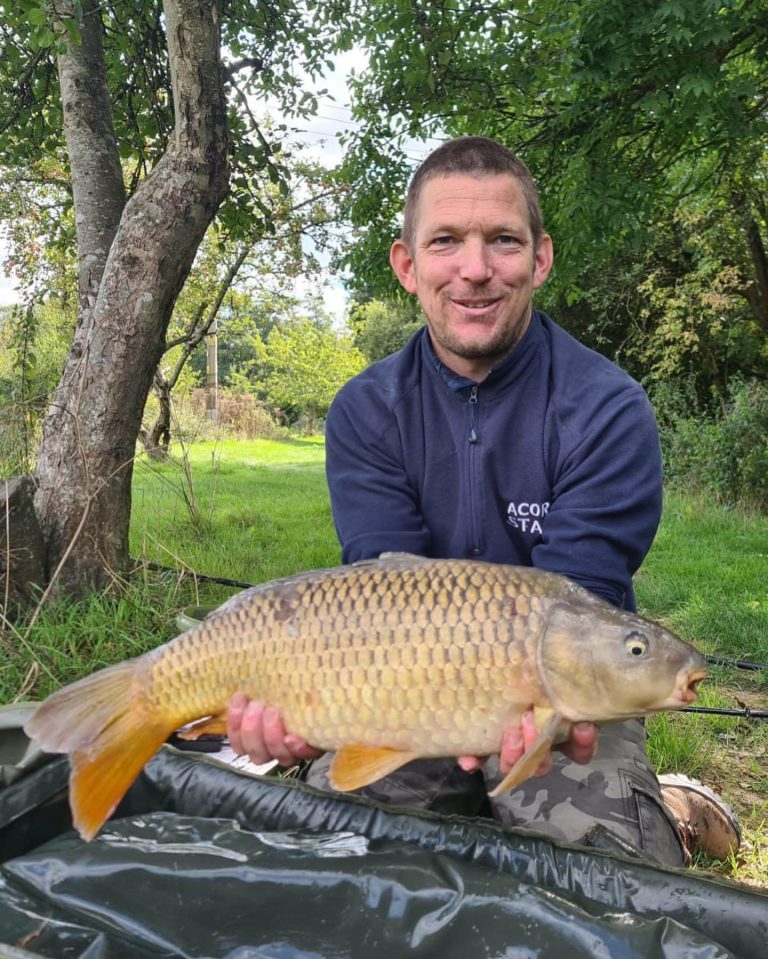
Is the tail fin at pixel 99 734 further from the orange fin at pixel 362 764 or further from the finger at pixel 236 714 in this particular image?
the orange fin at pixel 362 764

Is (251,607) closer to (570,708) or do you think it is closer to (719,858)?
(570,708)

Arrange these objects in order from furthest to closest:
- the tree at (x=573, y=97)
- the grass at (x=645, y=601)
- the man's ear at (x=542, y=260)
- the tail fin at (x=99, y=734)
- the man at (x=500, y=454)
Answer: the tree at (x=573, y=97), the grass at (x=645, y=601), the man's ear at (x=542, y=260), the man at (x=500, y=454), the tail fin at (x=99, y=734)

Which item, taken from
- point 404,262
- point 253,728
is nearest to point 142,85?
point 404,262

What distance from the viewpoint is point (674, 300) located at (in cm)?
812

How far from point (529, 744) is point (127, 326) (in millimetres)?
1936

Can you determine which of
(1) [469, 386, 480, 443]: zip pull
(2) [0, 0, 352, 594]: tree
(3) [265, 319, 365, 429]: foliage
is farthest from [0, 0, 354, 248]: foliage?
(3) [265, 319, 365, 429]: foliage

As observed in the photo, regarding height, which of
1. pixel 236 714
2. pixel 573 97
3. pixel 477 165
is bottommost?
pixel 236 714

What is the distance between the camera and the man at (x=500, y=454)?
55.1 inches

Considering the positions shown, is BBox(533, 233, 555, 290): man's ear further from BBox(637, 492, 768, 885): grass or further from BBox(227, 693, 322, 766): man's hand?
BBox(637, 492, 768, 885): grass

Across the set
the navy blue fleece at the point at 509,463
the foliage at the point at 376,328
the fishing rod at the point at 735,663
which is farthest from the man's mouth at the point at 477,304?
the foliage at the point at 376,328

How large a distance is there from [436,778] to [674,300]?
7.56 m

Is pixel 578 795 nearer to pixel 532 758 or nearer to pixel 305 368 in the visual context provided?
pixel 532 758

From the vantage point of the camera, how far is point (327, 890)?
108 centimetres

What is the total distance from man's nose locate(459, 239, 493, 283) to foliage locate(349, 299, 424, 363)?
19.9 metres
